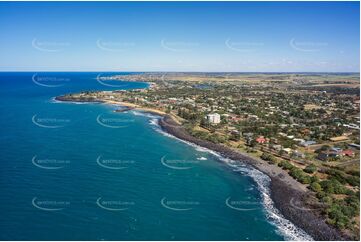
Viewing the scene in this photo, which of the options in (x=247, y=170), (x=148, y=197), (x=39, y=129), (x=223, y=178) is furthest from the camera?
(x=39, y=129)

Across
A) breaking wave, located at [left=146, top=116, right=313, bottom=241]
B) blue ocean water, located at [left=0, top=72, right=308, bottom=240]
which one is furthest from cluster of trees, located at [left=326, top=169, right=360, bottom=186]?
blue ocean water, located at [left=0, top=72, right=308, bottom=240]

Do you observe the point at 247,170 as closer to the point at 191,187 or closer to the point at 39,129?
the point at 191,187

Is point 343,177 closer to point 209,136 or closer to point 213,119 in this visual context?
point 209,136

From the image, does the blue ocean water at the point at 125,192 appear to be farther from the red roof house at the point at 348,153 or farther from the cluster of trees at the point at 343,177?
the red roof house at the point at 348,153

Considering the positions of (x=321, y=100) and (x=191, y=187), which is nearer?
(x=191, y=187)

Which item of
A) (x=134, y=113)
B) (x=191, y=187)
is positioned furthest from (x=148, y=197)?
(x=134, y=113)

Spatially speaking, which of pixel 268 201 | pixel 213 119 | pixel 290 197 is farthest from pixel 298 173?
pixel 213 119

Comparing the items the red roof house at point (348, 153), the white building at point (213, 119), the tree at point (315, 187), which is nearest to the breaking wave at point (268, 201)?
the tree at point (315, 187)
